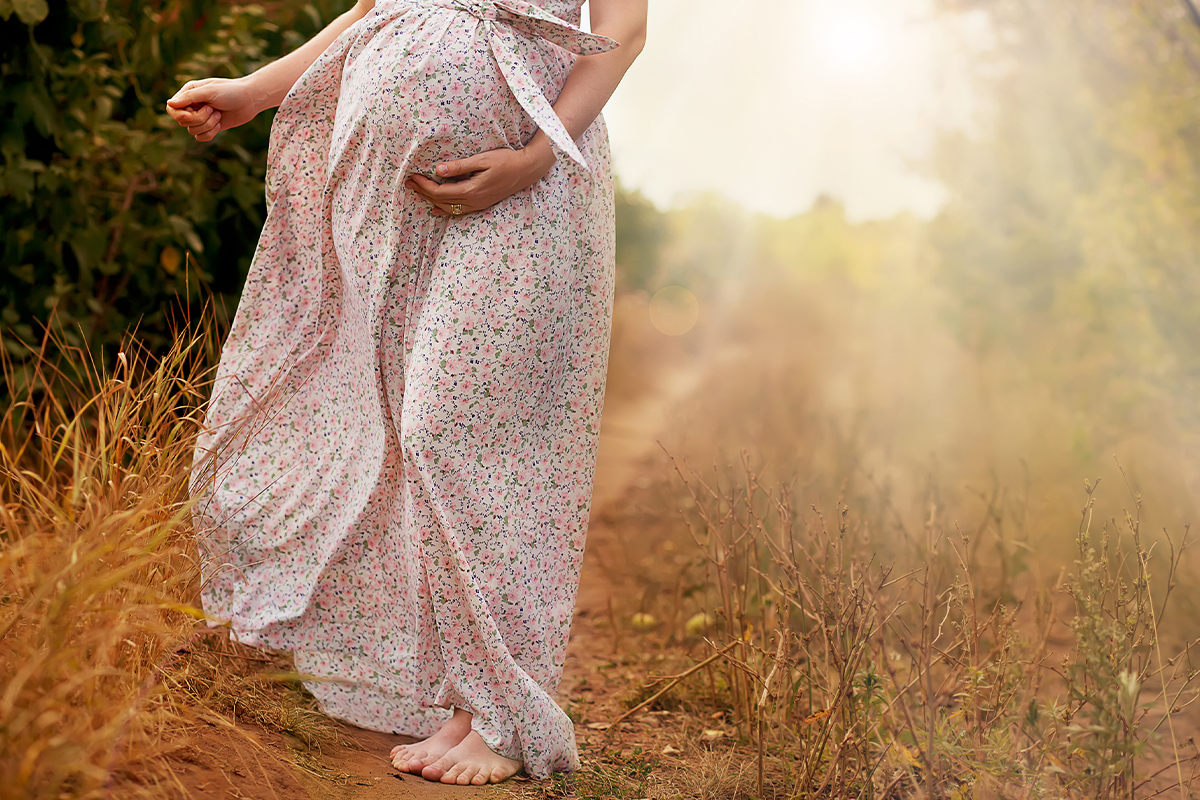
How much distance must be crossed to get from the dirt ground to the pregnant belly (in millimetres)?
941

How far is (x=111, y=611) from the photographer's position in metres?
1.25

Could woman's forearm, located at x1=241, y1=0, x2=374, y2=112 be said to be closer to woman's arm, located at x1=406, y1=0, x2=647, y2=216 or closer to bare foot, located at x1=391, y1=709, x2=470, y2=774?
woman's arm, located at x1=406, y1=0, x2=647, y2=216

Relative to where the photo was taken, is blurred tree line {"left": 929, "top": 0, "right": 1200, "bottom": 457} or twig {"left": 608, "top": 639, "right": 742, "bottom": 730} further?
blurred tree line {"left": 929, "top": 0, "right": 1200, "bottom": 457}

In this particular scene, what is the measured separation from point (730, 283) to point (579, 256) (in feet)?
24.9

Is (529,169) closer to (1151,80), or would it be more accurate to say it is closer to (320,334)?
(320,334)

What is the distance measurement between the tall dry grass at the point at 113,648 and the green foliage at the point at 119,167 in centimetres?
87

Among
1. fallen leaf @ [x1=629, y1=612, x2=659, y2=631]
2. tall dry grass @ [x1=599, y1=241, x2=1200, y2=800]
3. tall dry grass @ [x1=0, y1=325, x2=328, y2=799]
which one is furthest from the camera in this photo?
fallen leaf @ [x1=629, y1=612, x2=659, y2=631]

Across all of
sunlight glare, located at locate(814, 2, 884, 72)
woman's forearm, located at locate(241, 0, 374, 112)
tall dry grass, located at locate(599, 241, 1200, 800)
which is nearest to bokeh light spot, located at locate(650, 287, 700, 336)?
tall dry grass, located at locate(599, 241, 1200, 800)

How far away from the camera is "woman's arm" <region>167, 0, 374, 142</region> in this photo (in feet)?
6.07

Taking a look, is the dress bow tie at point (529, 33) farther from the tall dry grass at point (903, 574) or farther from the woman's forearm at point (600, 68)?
the tall dry grass at point (903, 574)

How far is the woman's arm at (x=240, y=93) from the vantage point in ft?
6.07

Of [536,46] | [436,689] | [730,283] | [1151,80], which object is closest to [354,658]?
[436,689]

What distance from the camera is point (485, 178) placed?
5.25 ft

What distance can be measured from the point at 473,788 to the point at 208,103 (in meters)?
1.35
